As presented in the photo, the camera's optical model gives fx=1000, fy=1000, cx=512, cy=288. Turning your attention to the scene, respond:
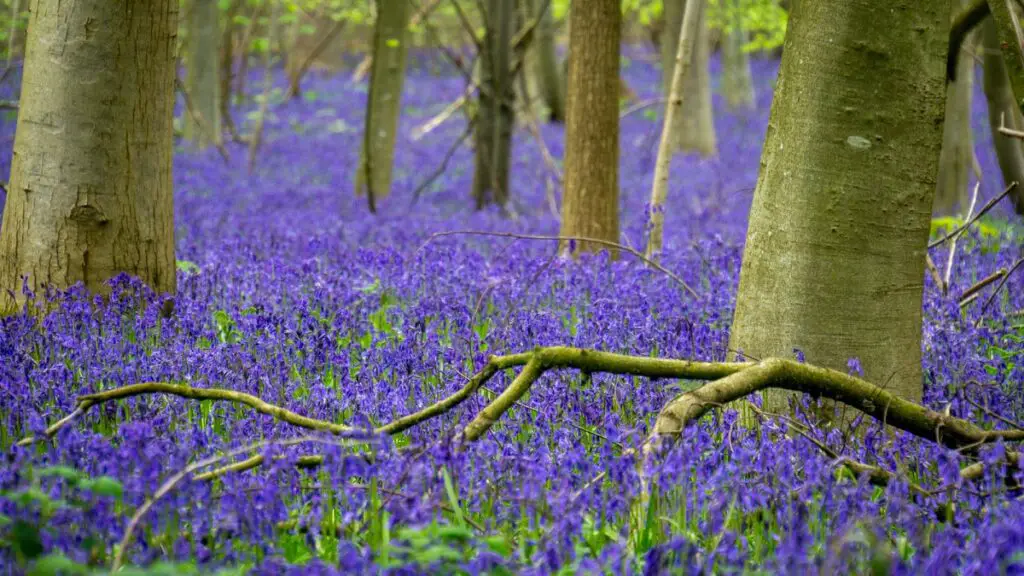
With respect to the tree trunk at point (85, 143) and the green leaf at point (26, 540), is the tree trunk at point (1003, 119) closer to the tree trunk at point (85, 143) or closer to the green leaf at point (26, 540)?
the tree trunk at point (85, 143)

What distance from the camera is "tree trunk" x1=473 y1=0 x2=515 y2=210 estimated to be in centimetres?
1220

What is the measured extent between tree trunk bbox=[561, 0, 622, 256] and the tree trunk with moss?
4.95m

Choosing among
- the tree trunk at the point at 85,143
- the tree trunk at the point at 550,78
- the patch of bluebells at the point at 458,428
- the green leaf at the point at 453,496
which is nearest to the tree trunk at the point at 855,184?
the patch of bluebells at the point at 458,428

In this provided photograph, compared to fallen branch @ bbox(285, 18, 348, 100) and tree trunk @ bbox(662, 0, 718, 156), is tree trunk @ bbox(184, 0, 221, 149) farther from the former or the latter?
tree trunk @ bbox(662, 0, 718, 156)

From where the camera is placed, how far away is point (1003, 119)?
5375 millimetres

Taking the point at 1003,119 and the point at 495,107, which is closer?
the point at 1003,119

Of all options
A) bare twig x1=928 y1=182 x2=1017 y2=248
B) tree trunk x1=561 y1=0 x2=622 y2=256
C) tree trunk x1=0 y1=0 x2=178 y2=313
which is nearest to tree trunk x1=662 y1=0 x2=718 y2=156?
tree trunk x1=561 y1=0 x2=622 y2=256

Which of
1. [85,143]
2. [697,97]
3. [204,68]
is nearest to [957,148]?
[697,97]

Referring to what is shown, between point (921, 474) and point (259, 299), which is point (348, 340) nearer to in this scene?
point (259, 299)

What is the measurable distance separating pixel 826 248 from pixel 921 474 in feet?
2.87

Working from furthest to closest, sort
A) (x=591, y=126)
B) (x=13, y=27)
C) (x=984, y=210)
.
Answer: (x=13, y=27), (x=591, y=126), (x=984, y=210)

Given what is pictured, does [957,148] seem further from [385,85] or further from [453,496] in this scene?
[453,496]

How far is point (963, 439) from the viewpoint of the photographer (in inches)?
133

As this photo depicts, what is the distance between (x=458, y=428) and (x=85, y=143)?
2962 mm
